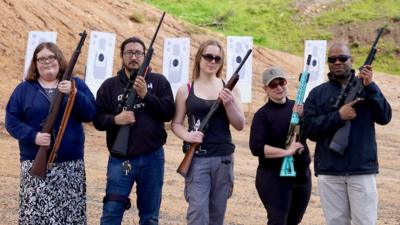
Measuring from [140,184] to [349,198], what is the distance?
151 centimetres

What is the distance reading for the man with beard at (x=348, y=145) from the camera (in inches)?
187

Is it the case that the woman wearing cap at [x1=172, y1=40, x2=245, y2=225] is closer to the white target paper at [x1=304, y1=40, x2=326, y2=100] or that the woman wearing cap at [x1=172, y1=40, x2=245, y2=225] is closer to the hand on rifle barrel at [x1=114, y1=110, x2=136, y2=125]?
the hand on rifle barrel at [x1=114, y1=110, x2=136, y2=125]

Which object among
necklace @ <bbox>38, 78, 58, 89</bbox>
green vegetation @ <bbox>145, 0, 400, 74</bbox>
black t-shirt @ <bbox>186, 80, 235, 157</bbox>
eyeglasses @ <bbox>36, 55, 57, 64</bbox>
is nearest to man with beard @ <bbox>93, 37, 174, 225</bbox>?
black t-shirt @ <bbox>186, 80, 235, 157</bbox>

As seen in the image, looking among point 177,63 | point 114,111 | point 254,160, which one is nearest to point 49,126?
point 114,111

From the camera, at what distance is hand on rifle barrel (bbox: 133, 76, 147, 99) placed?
5012 mm

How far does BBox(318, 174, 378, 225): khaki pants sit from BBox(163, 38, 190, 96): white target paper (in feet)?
40.5

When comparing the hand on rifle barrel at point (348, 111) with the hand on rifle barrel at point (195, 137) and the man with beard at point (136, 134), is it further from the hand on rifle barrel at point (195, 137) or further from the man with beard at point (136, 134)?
the man with beard at point (136, 134)

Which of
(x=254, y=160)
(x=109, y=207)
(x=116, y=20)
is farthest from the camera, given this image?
(x=116, y=20)

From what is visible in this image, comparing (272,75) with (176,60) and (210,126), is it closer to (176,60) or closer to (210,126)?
(210,126)

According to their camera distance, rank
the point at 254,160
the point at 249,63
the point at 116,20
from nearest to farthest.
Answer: the point at 254,160 → the point at 249,63 → the point at 116,20

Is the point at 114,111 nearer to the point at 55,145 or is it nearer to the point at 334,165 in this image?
the point at 55,145

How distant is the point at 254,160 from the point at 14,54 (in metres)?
8.25

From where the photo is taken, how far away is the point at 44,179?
484 cm

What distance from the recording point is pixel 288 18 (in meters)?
37.1
